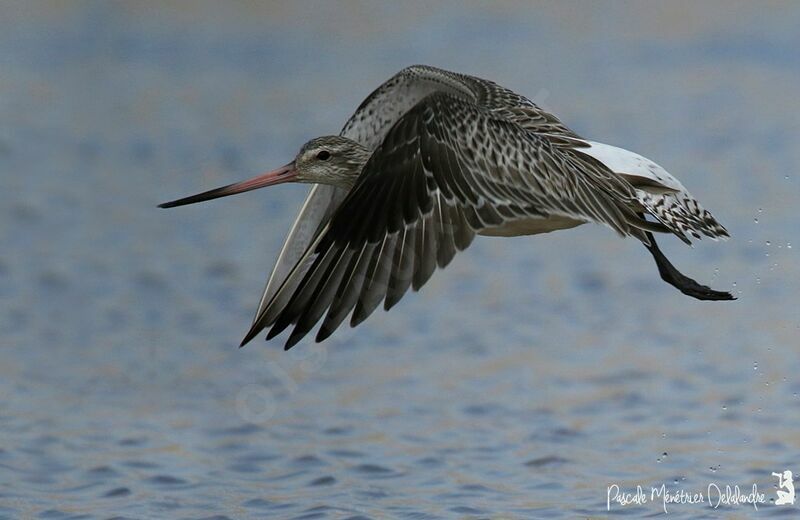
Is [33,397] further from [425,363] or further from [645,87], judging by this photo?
[645,87]

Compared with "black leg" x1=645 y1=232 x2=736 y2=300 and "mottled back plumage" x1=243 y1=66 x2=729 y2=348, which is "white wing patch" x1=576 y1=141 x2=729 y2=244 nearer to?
"mottled back plumage" x1=243 y1=66 x2=729 y2=348

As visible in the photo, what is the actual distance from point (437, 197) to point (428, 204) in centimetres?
5

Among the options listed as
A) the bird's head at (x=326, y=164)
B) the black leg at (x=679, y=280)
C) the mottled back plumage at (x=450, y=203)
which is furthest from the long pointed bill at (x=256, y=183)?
the black leg at (x=679, y=280)

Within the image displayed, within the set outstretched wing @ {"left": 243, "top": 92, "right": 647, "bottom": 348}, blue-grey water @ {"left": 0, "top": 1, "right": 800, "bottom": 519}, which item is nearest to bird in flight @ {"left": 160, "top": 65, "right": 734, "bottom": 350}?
outstretched wing @ {"left": 243, "top": 92, "right": 647, "bottom": 348}

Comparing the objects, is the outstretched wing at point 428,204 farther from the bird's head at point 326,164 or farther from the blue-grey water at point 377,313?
the blue-grey water at point 377,313

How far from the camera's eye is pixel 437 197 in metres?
5.43

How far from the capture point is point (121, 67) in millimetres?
Answer: 12453

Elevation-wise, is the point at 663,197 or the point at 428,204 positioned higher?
the point at 663,197

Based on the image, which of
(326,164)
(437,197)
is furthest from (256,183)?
(437,197)

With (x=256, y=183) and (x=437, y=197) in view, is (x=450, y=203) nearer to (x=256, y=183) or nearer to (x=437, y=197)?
(x=437, y=197)

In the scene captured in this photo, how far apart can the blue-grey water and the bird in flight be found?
96cm

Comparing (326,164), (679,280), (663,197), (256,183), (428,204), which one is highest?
(326,164)

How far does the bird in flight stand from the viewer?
522 cm

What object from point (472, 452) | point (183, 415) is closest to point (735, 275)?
point (472, 452)
